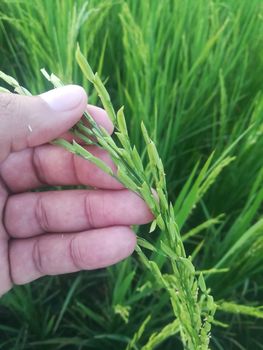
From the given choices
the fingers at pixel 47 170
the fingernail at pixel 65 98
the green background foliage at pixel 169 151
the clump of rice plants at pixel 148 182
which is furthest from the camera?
the green background foliage at pixel 169 151

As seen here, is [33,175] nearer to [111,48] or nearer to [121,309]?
[121,309]

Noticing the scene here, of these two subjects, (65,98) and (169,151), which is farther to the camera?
(169,151)

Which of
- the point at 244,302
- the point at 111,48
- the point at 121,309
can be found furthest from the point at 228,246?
the point at 111,48

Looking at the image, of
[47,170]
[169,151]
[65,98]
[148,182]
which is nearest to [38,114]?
[65,98]

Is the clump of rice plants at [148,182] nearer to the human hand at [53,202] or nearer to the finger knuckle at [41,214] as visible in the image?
the human hand at [53,202]

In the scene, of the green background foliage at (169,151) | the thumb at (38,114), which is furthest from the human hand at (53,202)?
the green background foliage at (169,151)

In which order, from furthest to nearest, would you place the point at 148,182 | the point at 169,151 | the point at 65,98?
the point at 169,151
the point at 65,98
the point at 148,182

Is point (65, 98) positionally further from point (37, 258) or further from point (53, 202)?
point (37, 258)

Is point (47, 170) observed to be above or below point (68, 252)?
above
